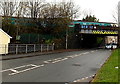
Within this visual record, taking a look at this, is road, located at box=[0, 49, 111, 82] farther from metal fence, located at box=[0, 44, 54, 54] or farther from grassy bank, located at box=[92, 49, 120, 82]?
metal fence, located at box=[0, 44, 54, 54]

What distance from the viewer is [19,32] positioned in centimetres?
3691

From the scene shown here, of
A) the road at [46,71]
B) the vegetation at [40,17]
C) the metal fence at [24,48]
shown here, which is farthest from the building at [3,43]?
the vegetation at [40,17]

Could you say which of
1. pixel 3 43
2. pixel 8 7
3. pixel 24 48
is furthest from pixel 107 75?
pixel 8 7

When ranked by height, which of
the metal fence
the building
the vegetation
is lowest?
the metal fence

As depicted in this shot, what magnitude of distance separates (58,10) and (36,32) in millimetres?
6318

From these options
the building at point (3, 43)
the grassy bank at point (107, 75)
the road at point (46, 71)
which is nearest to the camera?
the grassy bank at point (107, 75)

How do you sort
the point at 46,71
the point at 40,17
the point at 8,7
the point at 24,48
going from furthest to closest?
the point at 40,17 → the point at 8,7 → the point at 24,48 → the point at 46,71

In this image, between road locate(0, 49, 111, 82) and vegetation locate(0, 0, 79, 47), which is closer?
road locate(0, 49, 111, 82)

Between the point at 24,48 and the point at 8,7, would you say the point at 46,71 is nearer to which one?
the point at 24,48

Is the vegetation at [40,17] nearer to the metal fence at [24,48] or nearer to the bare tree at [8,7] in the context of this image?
the bare tree at [8,7]

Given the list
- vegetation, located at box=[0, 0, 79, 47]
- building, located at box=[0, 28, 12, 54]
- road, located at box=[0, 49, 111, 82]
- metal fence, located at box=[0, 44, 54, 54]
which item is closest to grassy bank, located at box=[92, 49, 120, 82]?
road, located at box=[0, 49, 111, 82]

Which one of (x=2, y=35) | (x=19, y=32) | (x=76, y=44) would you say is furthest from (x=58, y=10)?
(x=2, y=35)

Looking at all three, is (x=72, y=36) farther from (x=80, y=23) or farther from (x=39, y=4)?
(x=39, y=4)

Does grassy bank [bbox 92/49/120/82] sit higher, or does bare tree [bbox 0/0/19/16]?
bare tree [bbox 0/0/19/16]
